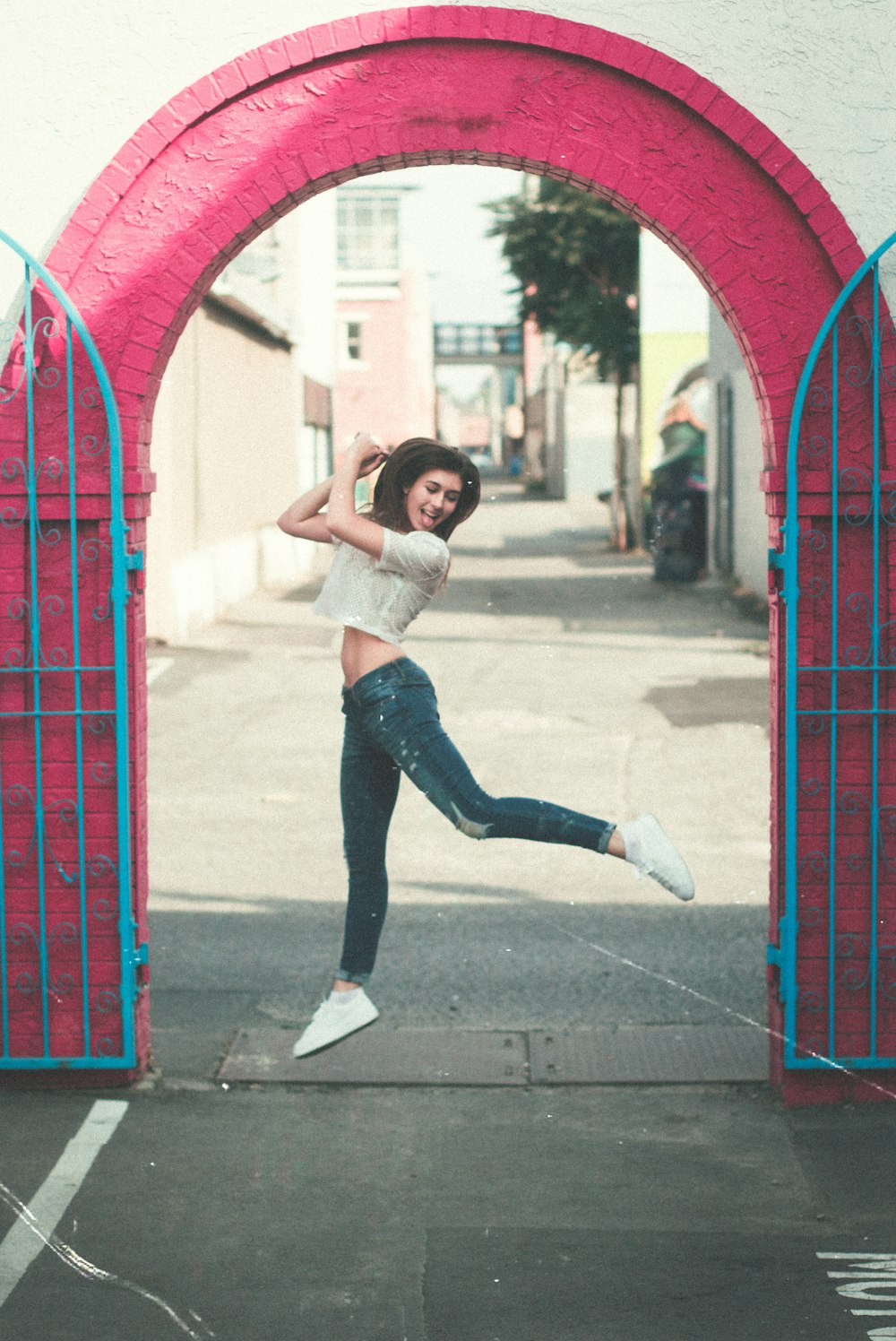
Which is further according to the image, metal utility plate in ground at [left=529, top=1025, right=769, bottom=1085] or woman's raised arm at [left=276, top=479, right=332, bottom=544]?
metal utility plate in ground at [left=529, top=1025, right=769, bottom=1085]

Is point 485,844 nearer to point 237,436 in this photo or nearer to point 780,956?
point 780,956

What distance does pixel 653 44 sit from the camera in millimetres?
5520

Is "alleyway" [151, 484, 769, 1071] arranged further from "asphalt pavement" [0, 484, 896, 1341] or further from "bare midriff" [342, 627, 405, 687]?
"bare midriff" [342, 627, 405, 687]

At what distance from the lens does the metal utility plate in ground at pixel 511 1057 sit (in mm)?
6074

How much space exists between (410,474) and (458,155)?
1170mm

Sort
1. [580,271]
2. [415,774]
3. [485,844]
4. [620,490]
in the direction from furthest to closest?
[620,490] → [580,271] → [485,844] → [415,774]

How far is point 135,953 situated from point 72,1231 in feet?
3.92

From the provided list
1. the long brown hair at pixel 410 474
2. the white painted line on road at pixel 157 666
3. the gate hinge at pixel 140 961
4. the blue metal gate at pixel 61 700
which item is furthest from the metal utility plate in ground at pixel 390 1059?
the white painted line on road at pixel 157 666

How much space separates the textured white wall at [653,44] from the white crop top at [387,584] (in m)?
1.59

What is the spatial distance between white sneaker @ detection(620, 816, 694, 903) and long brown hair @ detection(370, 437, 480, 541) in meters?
1.04

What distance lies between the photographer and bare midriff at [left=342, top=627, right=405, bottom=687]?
5.05 metres

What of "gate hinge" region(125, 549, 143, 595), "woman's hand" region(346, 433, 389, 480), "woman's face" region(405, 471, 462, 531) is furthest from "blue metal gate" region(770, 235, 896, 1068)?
"gate hinge" region(125, 549, 143, 595)

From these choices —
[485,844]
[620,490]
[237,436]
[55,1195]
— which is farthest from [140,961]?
[620,490]

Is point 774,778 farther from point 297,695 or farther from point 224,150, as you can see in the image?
point 297,695
